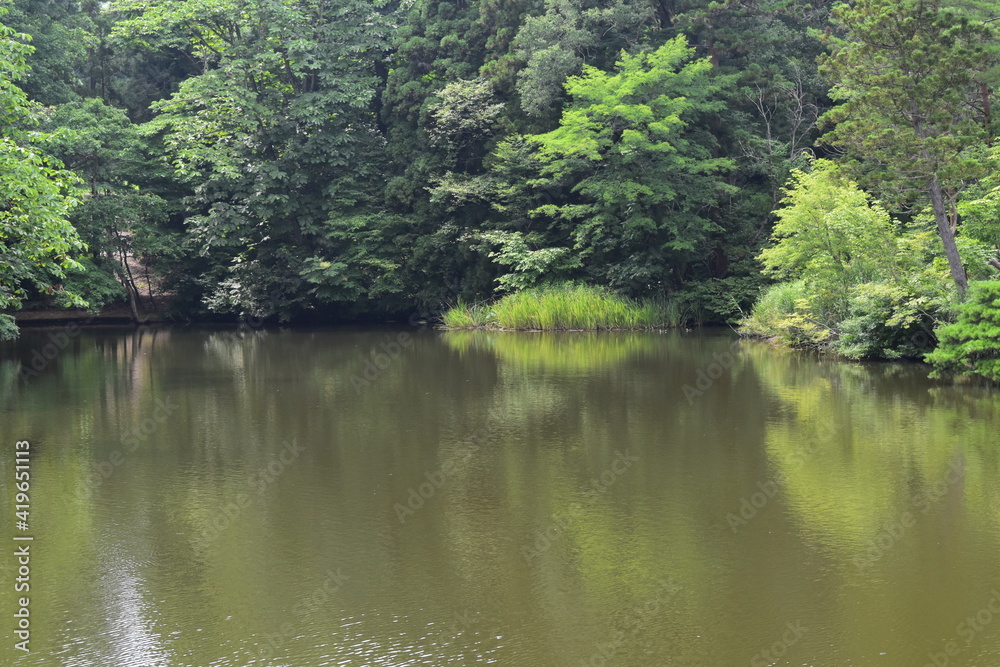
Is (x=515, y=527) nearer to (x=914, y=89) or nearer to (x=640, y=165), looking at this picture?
(x=914, y=89)

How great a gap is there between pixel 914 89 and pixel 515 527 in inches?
431

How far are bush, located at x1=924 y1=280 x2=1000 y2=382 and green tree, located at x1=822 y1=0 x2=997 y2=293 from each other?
1550 mm

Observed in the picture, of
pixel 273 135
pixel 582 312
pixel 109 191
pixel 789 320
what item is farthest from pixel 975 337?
pixel 109 191

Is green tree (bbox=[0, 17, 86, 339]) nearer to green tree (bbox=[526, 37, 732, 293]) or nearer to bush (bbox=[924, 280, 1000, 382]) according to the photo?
bush (bbox=[924, 280, 1000, 382])

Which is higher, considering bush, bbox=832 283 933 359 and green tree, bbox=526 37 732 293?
green tree, bbox=526 37 732 293

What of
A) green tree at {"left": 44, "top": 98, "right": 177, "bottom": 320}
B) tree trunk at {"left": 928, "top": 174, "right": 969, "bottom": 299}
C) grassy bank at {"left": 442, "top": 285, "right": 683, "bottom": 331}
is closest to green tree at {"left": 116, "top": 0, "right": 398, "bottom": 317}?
green tree at {"left": 44, "top": 98, "right": 177, "bottom": 320}

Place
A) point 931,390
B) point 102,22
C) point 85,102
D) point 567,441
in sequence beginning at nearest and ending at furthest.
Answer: point 567,441 → point 931,390 → point 85,102 → point 102,22

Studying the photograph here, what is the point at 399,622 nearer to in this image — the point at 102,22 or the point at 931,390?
the point at 931,390

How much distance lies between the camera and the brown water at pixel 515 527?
484cm

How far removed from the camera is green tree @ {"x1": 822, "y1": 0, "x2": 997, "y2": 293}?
1404 centimetres

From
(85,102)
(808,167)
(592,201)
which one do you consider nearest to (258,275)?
(85,102)

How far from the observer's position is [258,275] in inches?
1273

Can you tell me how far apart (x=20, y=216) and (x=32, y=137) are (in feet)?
5.91

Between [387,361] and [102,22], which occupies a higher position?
[102,22]
